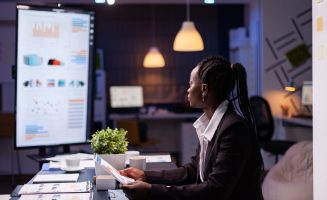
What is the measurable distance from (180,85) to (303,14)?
10.6ft

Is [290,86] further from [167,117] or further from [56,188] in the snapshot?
[56,188]

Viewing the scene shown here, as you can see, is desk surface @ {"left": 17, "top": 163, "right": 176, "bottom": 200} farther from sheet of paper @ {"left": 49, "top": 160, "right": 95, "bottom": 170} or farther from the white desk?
the white desk

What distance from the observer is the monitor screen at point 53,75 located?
11.7 feet

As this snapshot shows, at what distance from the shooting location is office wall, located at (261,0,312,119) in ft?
26.3

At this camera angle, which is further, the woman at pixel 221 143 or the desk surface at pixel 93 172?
the desk surface at pixel 93 172

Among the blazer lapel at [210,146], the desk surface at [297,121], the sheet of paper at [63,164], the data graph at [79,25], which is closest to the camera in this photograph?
the blazer lapel at [210,146]

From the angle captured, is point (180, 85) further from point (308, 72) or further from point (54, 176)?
point (54, 176)

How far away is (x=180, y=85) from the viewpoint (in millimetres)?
10570

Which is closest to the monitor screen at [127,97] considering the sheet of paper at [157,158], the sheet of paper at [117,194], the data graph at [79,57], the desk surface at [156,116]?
→ the desk surface at [156,116]

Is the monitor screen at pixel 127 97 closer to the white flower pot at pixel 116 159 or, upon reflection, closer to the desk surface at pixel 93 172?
the desk surface at pixel 93 172

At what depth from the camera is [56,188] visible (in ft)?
7.94

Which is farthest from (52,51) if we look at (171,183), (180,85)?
(180,85)

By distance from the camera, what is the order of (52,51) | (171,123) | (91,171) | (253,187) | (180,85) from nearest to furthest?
(253,187)
(91,171)
(52,51)
(171,123)
(180,85)
